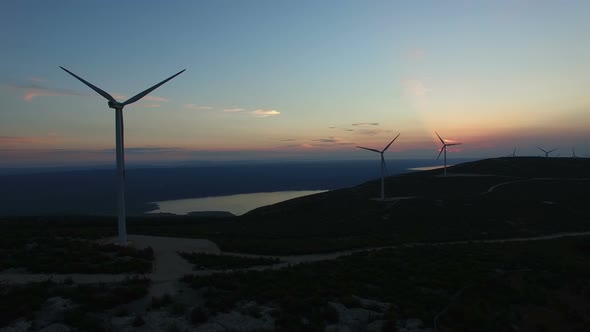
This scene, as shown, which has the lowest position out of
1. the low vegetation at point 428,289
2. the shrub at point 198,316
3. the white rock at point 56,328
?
the low vegetation at point 428,289

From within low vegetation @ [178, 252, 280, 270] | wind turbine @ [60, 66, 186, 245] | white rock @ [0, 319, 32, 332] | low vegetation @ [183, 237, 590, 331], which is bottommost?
low vegetation @ [178, 252, 280, 270]

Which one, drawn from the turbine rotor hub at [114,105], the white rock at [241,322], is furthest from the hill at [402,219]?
the white rock at [241,322]

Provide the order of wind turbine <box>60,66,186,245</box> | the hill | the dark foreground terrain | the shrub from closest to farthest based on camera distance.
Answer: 1. the shrub
2. the dark foreground terrain
3. wind turbine <box>60,66,186,245</box>
4. the hill

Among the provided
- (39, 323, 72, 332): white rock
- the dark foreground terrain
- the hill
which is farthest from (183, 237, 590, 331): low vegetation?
the hill

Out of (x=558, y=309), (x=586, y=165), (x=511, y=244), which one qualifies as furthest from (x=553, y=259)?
(x=586, y=165)

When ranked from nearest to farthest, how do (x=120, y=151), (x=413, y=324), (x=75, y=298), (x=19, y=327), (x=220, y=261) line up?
(x=19, y=327), (x=413, y=324), (x=75, y=298), (x=220, y=261), (x=120, y=151)

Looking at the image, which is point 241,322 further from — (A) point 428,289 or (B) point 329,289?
(A) point 428,289

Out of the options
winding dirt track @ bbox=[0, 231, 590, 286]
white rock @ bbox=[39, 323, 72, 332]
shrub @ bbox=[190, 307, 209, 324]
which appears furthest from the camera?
winding dirt track @ bbox=[0, 231, 590, 286]

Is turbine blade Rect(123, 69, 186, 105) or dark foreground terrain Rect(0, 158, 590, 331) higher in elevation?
turbine blade Rect(123, 69, 186, 105)

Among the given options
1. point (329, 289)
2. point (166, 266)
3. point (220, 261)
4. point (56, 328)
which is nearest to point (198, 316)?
point (56, 328)

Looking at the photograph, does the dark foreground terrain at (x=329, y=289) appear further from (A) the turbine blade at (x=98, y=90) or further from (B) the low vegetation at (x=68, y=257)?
(A) the turbine blade at (x=98, y=90)

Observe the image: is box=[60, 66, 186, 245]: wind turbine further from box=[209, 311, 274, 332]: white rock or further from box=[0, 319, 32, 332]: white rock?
box=[209, 311, 274, 332]: white rock
